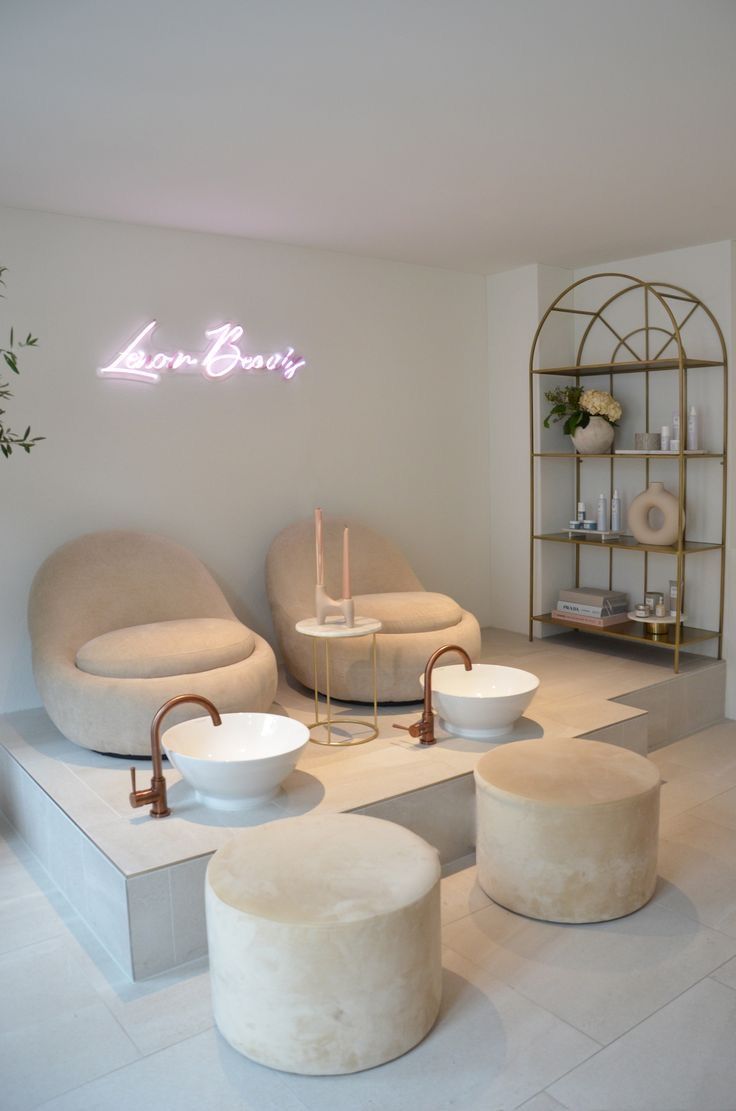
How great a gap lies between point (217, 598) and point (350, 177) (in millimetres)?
1982

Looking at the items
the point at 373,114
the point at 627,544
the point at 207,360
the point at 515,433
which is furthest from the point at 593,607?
the point at 373,114

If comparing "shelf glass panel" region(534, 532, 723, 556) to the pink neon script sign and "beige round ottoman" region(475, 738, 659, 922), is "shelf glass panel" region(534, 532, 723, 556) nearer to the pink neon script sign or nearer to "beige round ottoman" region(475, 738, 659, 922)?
the pink neon script sign

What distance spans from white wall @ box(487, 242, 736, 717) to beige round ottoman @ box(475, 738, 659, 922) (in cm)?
230

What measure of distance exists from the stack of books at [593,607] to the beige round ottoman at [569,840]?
2.20 meters

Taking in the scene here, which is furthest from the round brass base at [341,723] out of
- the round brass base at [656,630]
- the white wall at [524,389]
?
the white wall at [524,389]

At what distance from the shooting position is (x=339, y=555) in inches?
189

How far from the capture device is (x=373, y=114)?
2.87m

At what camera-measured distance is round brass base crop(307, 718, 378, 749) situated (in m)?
3.66

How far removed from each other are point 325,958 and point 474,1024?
21.9 inches

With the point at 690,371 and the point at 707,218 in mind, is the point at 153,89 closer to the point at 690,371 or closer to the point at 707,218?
the point at 707,218

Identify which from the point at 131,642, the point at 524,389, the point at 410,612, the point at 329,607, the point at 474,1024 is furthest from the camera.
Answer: the point at 524,389

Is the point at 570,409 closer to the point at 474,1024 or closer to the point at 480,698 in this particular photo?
the point at 480,698

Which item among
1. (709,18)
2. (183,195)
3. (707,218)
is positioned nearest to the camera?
(709,18)

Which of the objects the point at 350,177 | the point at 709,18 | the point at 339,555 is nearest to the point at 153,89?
the point at 350,177
